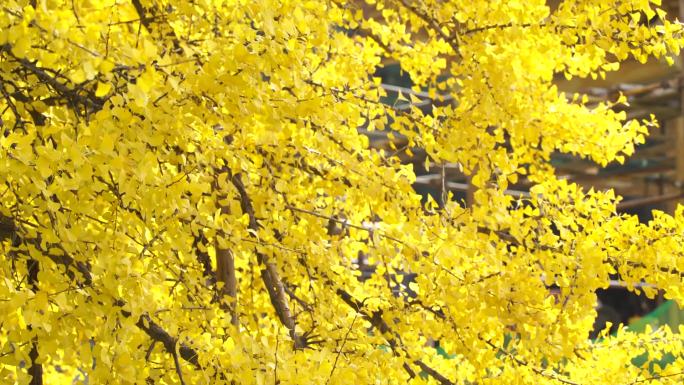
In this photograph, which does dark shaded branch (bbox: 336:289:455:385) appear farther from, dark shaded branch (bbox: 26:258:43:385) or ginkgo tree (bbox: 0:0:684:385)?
dark shaded branch (bbox: 26:258:43:385)

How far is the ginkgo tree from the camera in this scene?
2795 millimetres

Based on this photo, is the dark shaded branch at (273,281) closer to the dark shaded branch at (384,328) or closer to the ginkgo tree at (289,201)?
the ginkgo tree at (289,201)

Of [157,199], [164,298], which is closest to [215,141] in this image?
[157,199]

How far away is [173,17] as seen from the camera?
13.1 feet

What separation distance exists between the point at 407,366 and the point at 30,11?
A: 2368 mm

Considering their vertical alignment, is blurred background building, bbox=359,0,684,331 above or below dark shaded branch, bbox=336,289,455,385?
below

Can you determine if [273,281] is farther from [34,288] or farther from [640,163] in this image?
[640,163]

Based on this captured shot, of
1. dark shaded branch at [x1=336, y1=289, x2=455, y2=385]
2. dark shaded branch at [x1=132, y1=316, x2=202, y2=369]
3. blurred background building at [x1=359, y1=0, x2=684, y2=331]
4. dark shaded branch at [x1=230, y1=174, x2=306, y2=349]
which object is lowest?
blurred background building at [x1=359, y1=0, x2=684, y2=331]

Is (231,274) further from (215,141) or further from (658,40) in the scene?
(658,40)

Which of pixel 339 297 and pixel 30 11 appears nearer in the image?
pixel 30 11

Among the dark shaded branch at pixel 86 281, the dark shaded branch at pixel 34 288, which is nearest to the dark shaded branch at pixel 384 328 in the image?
the dark shaded branch at pixel 86 281

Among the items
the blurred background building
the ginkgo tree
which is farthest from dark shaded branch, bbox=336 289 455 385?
the blurred background building

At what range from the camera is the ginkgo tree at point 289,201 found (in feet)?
9.17

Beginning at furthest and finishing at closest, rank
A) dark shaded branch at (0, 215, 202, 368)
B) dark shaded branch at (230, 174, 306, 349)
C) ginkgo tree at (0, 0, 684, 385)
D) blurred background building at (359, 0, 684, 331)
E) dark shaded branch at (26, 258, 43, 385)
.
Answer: blurred background building at (359, 0, 684, 331) → dark shaded branch at (230, 174, 306, 349) → dark shaded branch at (26, 258, 43, 385) → dark shaded branch at (0, 215, 202, 368) → ginkgo tree at (0, 0, 684, 385)
